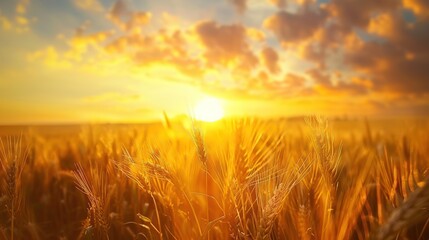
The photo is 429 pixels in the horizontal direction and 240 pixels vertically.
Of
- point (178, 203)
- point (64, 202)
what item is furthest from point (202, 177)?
point (178, 203)

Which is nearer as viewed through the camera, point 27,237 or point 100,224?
point 100,224

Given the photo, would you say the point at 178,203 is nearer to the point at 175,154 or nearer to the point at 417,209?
the point at 175,154

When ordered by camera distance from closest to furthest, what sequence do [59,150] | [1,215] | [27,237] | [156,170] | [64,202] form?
1. [156,170]
2. [27,237]
3. [1,215]
4. [64,202]
5. [59,150]

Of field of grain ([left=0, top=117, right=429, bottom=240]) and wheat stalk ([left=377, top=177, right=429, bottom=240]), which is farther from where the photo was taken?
field of grain ([left=0, top=117, right=429, bottom=240])

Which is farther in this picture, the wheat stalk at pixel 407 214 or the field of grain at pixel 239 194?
the field of grain at pixel 239 194

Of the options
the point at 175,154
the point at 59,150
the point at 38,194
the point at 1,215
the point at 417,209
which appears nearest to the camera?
the point at 417,209

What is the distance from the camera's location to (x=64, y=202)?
6.22 feet

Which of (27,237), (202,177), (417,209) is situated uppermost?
(417,209)

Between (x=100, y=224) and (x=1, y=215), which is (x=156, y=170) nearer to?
(x=100, y=224)

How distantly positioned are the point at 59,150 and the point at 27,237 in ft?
5.71

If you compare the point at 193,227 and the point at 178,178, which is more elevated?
the point at 178,178

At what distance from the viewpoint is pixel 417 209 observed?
29.9 inches

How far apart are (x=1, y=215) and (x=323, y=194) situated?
62.1 inches

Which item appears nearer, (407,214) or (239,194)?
(407,214)
